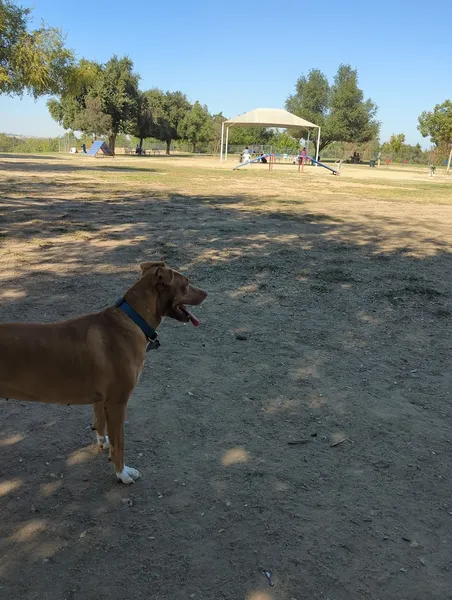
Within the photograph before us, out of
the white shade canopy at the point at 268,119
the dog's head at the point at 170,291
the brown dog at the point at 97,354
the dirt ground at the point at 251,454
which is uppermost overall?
the white shade canopy at the point at 268,119

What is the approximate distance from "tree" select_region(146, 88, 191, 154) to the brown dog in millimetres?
71635

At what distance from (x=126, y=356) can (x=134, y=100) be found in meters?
65.3

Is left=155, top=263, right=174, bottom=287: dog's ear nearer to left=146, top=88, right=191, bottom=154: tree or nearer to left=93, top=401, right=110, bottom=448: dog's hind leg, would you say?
left=93, top=401, right=110, bottom=448: dog's hind leg

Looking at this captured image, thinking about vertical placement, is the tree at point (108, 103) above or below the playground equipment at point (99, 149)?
above

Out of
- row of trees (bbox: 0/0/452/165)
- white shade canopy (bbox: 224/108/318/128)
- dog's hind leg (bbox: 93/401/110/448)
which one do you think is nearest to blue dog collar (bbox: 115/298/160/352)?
dog's hind leg (bbox: 93/401/110/448)

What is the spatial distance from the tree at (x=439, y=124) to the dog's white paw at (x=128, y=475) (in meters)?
57.3

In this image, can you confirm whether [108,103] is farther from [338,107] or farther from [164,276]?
[164,276]

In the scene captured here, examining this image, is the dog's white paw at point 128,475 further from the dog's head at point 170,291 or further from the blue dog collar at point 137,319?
the dog's head at point 170,291

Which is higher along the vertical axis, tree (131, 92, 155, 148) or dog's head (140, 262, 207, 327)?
tree (131, 92, 155, 148)

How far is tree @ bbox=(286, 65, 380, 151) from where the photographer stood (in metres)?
71.9

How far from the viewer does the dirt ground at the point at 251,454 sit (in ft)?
7.64

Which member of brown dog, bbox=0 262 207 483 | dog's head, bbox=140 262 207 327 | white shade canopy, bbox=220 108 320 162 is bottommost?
brown dog, bbox=0 262 207 483

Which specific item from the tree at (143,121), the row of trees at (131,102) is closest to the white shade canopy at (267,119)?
the row of trees at (131,102)

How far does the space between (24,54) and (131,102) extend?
36514 mm
